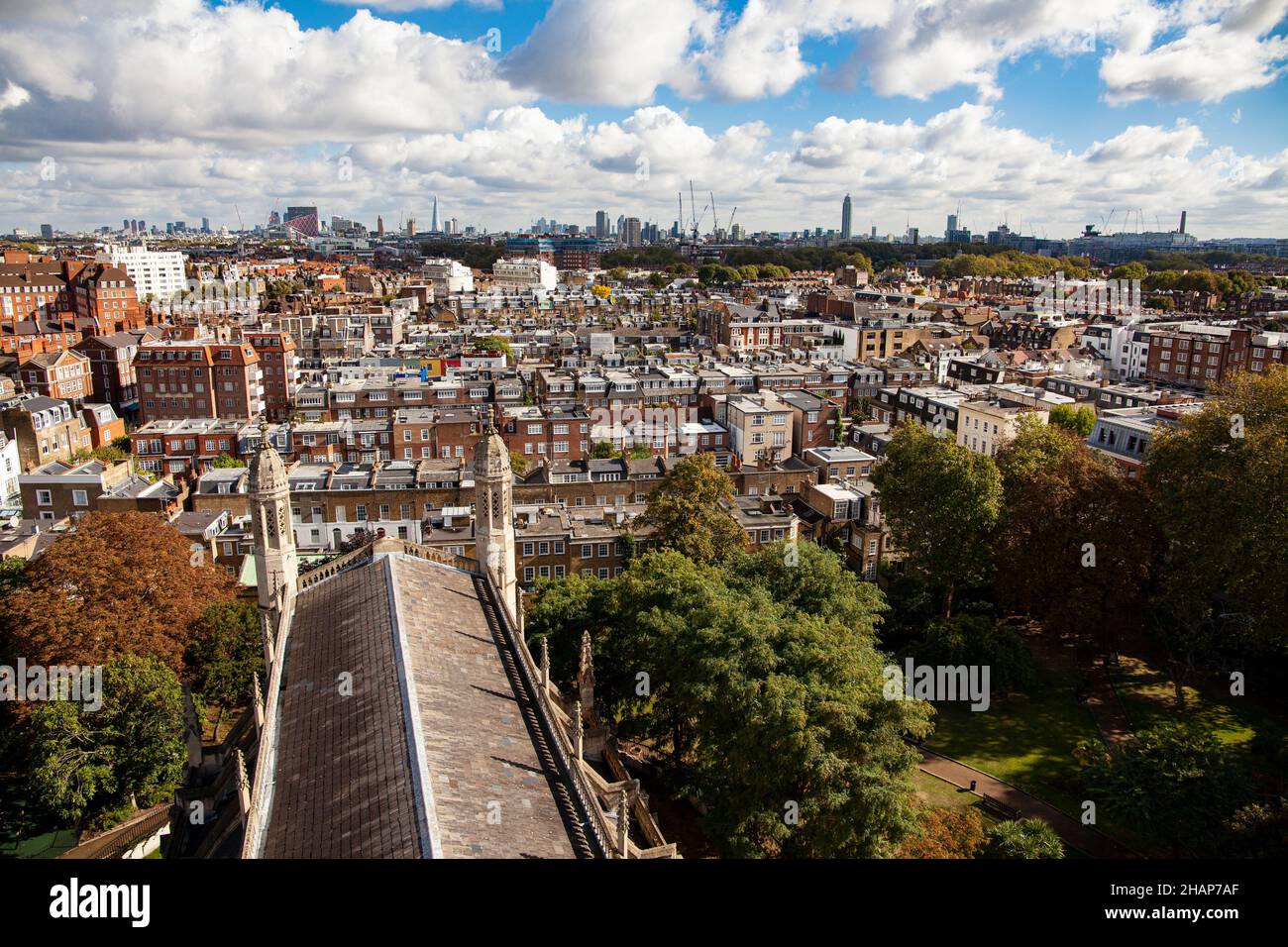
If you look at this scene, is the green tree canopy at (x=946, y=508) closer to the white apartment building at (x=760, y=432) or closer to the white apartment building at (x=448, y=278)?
the white apartment building at (x=760, y=432)

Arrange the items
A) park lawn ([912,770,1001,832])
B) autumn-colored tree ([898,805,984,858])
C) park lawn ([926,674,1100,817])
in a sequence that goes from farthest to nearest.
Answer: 1. park lawn ([926,674,1100,817])
2. park lawn ([912,770,1001,832])
3. autumn-colored tree ([898,805,984,858])

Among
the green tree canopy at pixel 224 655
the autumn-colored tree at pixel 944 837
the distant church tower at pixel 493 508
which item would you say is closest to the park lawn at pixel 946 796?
the autumn-colored tree at pixel 944 837

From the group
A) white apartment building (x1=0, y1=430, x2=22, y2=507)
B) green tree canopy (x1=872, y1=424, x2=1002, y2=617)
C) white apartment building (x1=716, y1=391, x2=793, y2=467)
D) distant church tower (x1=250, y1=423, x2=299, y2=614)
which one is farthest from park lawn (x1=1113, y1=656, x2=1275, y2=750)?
white apartment building (x1=0, y1=430, x2=22, y2=507)

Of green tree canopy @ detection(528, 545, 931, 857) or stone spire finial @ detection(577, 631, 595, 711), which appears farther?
stone spire finial @ detection(577, 631, 595, 711)

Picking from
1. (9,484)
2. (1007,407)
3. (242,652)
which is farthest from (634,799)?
(9,484)

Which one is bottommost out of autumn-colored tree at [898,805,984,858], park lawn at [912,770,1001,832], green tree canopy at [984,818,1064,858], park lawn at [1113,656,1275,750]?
park lawn at [912,770,1001,832]

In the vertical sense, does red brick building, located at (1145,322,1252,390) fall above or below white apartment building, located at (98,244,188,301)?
below

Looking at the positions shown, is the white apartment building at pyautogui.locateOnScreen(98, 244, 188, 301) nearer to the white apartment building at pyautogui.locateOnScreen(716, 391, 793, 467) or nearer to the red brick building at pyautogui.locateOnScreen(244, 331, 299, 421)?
A: the red brick building at pyautogui.locateOnScreen(244, 331, 299, 421)

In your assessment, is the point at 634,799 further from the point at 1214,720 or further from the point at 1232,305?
the point at 1232,305

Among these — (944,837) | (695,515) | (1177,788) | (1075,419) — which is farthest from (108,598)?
(1075,419)

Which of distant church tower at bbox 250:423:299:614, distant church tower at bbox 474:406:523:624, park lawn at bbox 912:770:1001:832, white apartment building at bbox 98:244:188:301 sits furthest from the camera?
white apartment building at bbox 98:244:188:301
